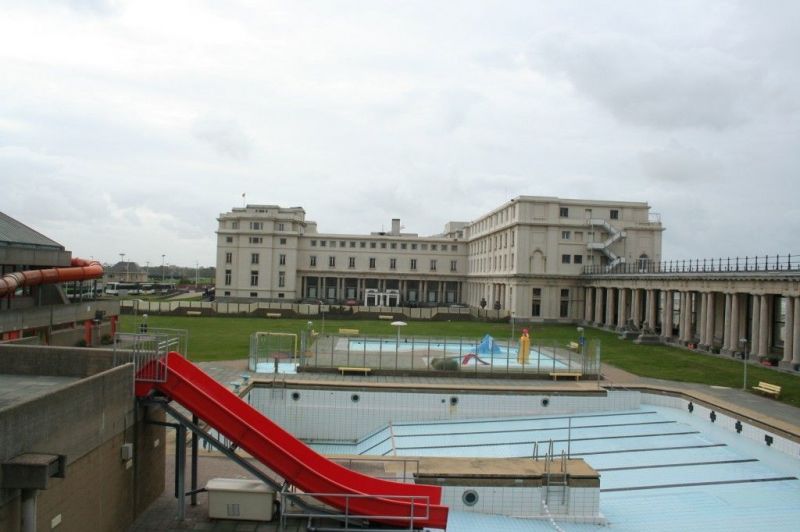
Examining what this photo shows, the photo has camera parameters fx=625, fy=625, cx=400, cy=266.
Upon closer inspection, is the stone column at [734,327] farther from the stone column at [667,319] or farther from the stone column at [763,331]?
the stone column at [667,319]

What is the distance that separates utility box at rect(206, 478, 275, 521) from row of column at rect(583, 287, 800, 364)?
25855 millimetres

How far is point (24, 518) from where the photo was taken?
833 cm

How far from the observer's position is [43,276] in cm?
2567

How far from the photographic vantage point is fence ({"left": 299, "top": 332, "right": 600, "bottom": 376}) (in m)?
28.9

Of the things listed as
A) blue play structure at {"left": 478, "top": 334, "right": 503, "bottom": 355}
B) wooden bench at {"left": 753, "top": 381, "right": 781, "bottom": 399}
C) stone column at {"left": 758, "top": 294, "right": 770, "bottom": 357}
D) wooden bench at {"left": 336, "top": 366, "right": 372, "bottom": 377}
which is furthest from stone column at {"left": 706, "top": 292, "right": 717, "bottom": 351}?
wooden bench at {"left": 336, "top": 366, "right": 372, "bottom": 377}

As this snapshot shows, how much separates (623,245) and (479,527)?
60.7 m

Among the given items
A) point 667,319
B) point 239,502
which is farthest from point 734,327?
point 239,502

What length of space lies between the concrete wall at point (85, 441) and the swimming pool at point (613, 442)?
6.63 m

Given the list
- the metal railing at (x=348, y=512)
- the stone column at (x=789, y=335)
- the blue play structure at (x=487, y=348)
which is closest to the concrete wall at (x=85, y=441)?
the metal railing at (x=348, y=512)

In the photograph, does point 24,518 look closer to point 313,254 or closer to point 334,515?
point 334,515

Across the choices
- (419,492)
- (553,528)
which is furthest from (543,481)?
(419,492)

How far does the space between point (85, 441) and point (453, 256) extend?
88644mm

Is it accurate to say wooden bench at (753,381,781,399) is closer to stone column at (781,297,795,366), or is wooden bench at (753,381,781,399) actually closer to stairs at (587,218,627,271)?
stone column at (781,297,795,366)

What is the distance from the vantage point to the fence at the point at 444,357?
94.7ft
